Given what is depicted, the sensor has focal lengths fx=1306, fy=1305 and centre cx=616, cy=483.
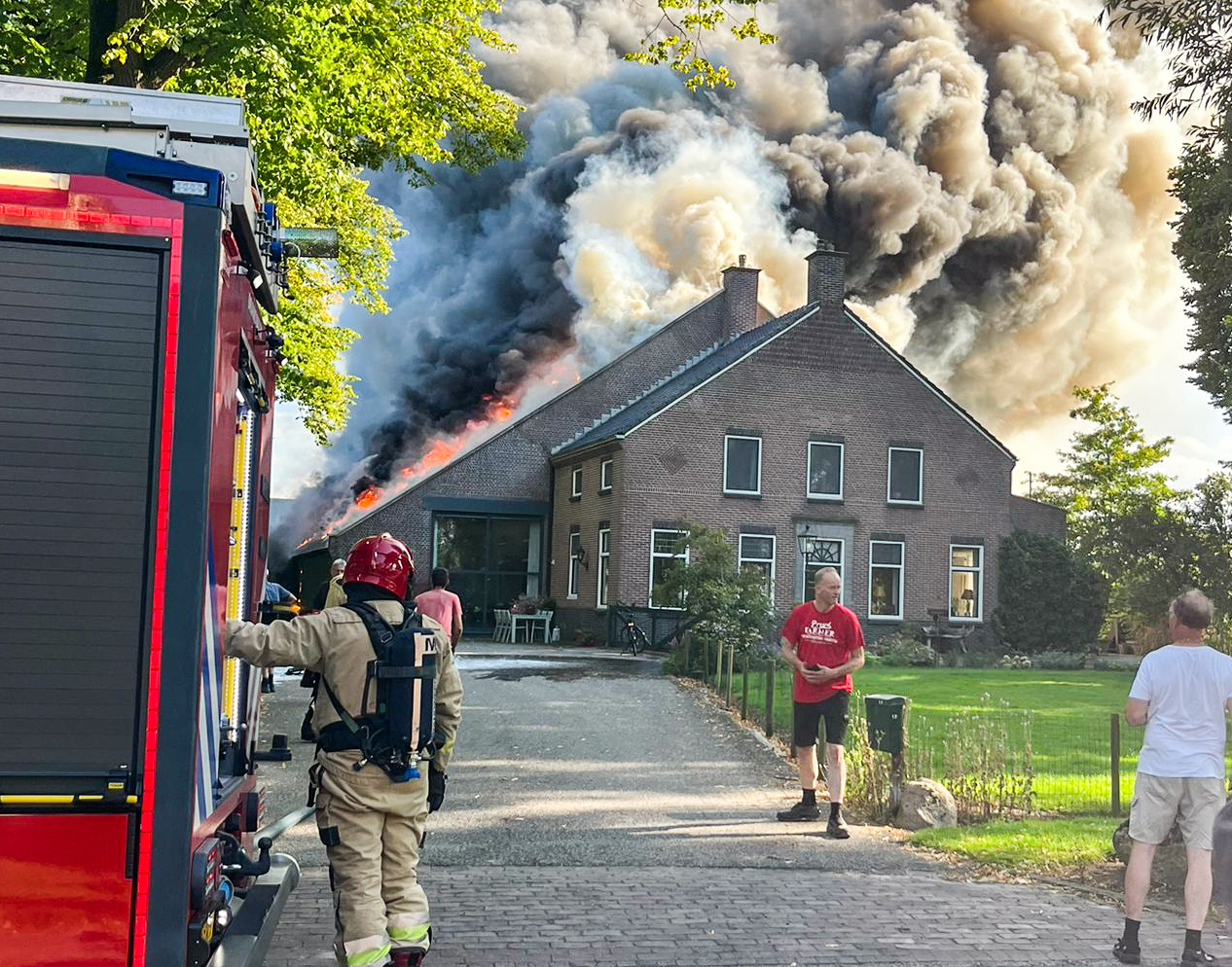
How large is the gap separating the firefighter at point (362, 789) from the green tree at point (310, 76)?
25.9ft

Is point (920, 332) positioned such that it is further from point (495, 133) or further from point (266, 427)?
point (266, 427)

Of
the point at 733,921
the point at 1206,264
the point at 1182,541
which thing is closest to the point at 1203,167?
the point at 1206,264

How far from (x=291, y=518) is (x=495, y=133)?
29.6 meters

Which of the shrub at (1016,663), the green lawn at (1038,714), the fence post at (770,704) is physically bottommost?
the green lawn at (1038,714)

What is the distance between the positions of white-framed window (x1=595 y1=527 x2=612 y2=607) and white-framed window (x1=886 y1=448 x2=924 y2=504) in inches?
279

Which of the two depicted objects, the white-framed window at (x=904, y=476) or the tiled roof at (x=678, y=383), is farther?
the white-framed window at (x=904, y=476)

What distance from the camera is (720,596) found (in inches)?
813

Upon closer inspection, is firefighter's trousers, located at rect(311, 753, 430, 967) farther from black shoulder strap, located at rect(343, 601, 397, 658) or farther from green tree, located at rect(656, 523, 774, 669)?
green tree, located at rect(656, 523, 774, 669)

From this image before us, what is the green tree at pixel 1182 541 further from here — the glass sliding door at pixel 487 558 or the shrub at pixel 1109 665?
the glass sliding door at pixel 487 558

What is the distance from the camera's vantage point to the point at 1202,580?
23969mm

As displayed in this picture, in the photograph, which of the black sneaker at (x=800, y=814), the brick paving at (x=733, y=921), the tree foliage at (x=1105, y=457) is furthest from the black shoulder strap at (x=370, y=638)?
the tree foliage at (x=1105, y=457)

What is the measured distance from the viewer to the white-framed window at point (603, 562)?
31.4 metres

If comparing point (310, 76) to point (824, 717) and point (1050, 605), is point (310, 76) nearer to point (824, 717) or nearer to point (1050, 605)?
point (824, 717)

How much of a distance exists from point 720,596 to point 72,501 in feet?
57.3
